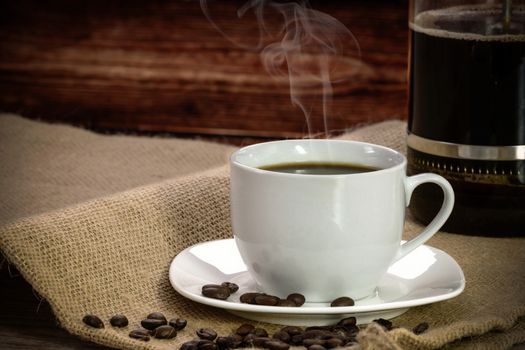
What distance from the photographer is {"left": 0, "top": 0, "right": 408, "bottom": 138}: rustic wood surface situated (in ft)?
5.73

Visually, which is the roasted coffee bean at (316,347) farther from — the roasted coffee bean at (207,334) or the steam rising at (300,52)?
the steam rising at (300,52)

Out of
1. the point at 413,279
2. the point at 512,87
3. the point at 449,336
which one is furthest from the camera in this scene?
the point at 512,87

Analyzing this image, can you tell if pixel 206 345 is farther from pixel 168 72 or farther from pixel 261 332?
pixel 168 72

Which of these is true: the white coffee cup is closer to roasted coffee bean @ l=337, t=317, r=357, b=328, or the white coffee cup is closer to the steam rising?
roasted coffee bean @ l=337, t=317, r=357, b=328

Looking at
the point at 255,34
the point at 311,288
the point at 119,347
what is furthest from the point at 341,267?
the point at 255,34

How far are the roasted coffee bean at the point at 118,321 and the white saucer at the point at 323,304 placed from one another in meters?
0.06

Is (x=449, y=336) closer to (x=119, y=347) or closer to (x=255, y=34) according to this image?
(x=119, y=347)

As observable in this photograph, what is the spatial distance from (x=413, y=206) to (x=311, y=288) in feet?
1.13

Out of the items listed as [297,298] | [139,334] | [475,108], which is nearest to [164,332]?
[139,334]

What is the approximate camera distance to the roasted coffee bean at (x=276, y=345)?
2.54 feet

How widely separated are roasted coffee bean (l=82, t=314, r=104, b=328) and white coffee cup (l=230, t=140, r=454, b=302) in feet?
0.49

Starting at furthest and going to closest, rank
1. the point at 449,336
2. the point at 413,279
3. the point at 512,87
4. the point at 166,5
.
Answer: the point at 166,5
the point at 512,87
the point at 413,279
the point at 449,336

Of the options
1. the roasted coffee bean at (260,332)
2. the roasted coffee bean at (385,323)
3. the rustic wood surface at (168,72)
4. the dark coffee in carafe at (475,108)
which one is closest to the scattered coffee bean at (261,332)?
the roasted coffee bean at (260,332)

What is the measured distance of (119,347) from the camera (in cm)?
80
